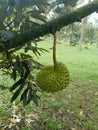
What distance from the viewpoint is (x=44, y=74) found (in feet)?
3.92

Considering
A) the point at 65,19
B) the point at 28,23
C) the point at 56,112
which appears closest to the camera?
the point at 65,19

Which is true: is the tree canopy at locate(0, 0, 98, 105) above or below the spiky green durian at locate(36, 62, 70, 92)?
above

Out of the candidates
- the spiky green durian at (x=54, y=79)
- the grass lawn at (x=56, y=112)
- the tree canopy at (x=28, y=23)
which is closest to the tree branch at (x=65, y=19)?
the tree canopy at (x=28, y=23)

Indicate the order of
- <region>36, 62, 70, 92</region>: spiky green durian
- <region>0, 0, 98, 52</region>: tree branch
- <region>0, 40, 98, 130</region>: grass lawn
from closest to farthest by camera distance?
<region>0, 0, 98, 52</region>: tree branch, <region>36, 62, 70, 92</region>: spiky green durian, <region>0, 40, 98, 130</region>: grass lawn

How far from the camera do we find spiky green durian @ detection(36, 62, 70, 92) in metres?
1.16

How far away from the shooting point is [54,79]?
1156 mm

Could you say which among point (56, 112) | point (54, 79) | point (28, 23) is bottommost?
point (56, 112)

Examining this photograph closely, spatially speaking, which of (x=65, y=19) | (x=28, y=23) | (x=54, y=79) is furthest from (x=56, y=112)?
(x=65, y=19)

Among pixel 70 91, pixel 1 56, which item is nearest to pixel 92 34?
pixel 70 91

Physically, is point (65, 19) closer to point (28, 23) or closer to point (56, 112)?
point (28, 23)

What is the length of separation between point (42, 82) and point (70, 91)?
3.41 meters

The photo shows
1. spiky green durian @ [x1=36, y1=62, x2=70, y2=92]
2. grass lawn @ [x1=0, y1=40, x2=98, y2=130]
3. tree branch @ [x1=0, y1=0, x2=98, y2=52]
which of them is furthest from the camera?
grass lawn @ [x1=0, y1=40, x2=98, y2=130]

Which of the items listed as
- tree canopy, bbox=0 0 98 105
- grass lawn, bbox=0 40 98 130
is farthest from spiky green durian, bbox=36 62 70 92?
grass lawn, bbox=0 40 98 130

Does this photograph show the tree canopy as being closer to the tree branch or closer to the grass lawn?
the tree branch
